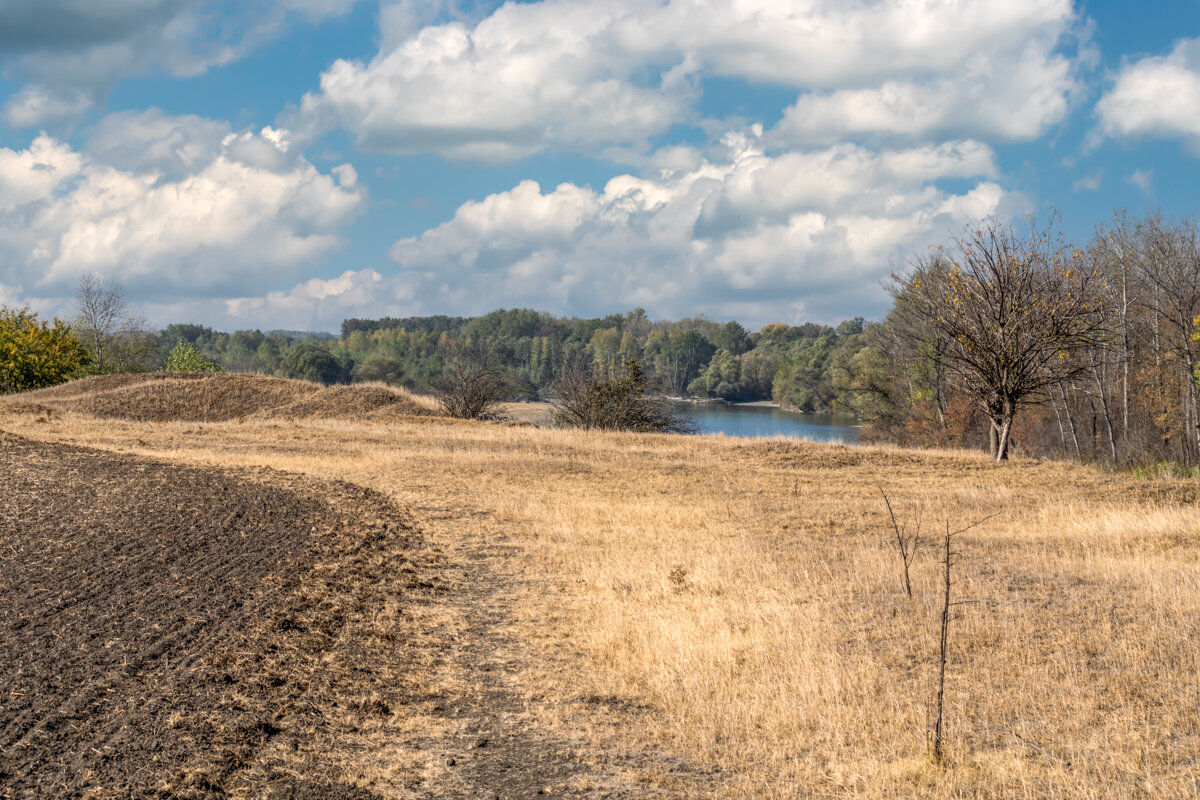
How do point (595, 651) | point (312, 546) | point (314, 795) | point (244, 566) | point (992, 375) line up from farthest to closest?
point (992, 375)
point (312, 546)
point (244, 566)
point (595, 651)
point (314, 795)

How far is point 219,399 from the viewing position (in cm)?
3922

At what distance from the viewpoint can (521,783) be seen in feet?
18.3

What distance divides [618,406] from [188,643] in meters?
29.0

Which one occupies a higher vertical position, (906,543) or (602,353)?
(602,353)

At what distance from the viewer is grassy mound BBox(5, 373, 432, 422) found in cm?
3688

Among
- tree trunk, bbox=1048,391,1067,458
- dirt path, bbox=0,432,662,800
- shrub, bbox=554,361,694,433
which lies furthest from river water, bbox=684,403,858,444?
dirt path, bbox=0,432,662,800

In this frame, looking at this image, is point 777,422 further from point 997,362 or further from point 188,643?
point 188,643

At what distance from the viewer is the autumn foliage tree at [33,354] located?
47688mm

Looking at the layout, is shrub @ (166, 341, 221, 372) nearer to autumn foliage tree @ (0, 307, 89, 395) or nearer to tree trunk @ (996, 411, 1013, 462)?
autumn foliage tree @ (0, 307, 89, 395)

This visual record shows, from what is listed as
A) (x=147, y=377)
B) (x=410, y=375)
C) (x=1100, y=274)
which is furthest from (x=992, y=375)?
(x=410, y=375)

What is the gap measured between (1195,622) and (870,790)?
5.01 m

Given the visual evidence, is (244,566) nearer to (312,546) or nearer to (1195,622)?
(312,546)

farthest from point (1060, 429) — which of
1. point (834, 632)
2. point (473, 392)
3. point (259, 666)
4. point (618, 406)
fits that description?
point (259, 666)

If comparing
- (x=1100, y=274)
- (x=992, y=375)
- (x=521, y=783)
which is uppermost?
(x=1100, y=274)
